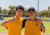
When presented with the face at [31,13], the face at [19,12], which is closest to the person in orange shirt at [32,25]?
the face at [31,13]

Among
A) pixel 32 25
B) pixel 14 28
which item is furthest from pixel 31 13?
pixel 14 28

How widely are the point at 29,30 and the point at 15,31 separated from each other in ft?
0.95

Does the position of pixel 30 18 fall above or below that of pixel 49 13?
above

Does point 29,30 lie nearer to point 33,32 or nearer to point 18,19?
point 33,32

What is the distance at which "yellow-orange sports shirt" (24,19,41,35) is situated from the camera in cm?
215

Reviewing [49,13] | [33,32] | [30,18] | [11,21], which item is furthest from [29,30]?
[49,13]

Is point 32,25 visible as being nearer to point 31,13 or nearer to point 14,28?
point 31,13

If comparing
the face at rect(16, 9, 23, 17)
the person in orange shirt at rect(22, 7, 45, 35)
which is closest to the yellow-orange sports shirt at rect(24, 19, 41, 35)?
the person in orange shirt at rect(22, 7, 45, 35)

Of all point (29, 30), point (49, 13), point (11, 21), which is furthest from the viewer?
point (49, 13)

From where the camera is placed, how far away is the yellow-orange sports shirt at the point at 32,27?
2.15 m

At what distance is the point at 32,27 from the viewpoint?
217 cm

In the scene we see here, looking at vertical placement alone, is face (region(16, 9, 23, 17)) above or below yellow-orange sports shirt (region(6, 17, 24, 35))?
above

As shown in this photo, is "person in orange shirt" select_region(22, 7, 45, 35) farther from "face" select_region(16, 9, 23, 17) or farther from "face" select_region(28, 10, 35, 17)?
"face" select_region(16, 9, 23, 17)

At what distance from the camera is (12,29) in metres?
2.12
